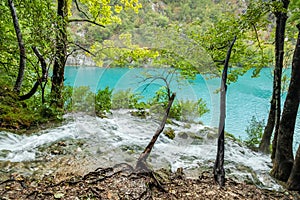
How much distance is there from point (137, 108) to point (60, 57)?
Answer: 220cm

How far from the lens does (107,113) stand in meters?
5.24

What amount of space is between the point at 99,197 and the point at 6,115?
245cm

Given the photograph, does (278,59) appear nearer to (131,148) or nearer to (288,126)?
(288,126)

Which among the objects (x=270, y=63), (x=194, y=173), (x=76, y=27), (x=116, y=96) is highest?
(x=76, y=27)

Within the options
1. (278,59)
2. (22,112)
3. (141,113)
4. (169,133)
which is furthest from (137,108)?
(278,59)

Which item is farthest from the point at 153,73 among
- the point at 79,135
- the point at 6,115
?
the point at 6,115

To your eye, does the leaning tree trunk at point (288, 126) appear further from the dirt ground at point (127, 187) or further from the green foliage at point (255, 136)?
the green foliage at point (255, 136)

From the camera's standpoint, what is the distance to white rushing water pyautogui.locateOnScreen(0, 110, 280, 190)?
2.98 metres

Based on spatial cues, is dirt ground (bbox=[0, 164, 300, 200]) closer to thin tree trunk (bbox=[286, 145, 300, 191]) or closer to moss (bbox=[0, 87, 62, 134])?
thin tree trunk (bbox=[286, 145, 300, 191])

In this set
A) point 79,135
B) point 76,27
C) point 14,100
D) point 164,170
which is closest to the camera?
point 164,170

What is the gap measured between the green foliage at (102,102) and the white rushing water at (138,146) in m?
0.29

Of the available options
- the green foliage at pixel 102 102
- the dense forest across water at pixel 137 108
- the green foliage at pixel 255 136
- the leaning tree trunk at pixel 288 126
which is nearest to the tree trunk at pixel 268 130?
the dense forest across water at pixel 137 108

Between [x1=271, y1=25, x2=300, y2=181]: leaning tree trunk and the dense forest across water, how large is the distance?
1cm

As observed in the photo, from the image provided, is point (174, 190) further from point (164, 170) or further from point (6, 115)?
point (6, 115)
